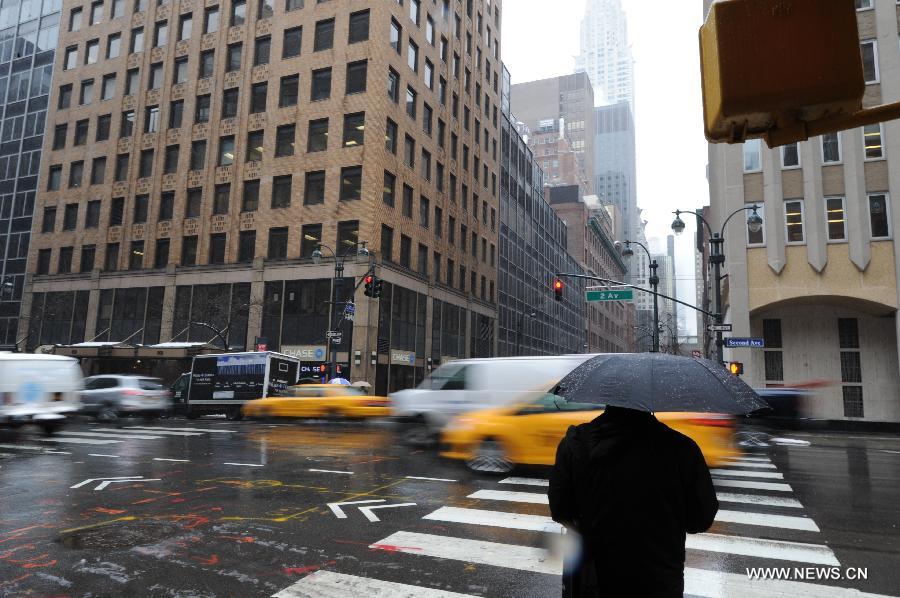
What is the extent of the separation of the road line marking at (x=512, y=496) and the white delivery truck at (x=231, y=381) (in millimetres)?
18204

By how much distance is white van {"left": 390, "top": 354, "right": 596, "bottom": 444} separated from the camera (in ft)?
40.5

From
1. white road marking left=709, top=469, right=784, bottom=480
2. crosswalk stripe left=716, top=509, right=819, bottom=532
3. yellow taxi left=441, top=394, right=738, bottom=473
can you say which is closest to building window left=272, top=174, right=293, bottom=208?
yellow taxi left=441, top=394, right=738, bottom=473

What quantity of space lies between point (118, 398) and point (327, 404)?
7.98 meters

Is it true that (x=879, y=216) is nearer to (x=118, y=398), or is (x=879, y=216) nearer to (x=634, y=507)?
(x=634, y=507)

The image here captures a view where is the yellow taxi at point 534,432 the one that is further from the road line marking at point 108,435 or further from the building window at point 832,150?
the building window at point 832,150

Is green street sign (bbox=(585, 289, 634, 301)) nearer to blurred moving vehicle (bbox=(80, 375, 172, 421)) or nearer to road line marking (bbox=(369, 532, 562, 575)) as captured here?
blurred moving vehicle (bbox=(80, 375, 172, 421))

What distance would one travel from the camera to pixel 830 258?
24891 mm

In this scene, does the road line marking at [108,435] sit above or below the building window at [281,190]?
below

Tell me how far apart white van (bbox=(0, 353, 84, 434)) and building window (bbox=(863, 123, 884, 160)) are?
101 feet

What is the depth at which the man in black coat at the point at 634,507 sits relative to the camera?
247 cm

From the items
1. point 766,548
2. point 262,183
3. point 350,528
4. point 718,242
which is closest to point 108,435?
point 350,528

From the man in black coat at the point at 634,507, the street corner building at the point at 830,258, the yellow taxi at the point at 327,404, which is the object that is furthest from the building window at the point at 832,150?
the man in black coat at the point at 634,507

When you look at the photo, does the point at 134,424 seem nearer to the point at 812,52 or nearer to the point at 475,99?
the point at 812,52

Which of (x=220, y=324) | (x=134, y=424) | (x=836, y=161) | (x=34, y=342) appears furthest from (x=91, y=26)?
(x=836, y=161)
